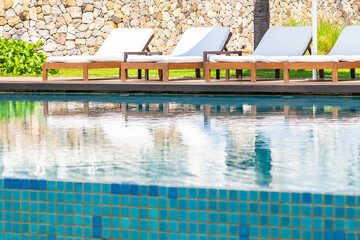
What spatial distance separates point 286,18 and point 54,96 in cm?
1479

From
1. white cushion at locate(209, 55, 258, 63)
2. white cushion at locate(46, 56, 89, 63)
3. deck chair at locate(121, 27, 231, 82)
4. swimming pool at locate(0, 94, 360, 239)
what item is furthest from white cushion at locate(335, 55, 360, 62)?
white cushion at locate(46, 56, 89, 63)

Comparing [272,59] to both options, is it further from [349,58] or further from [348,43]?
[348,43]

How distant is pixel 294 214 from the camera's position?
3.78m

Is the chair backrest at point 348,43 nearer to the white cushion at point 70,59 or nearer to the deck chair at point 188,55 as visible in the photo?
the deck chair at point 188,55

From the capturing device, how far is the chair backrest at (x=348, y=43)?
1312 centimetres

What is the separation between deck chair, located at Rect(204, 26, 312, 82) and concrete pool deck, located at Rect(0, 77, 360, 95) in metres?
0.27

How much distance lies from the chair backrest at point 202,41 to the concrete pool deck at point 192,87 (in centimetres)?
144

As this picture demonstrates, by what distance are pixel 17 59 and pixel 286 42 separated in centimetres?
591

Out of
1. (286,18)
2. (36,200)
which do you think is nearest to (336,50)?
(36,200)

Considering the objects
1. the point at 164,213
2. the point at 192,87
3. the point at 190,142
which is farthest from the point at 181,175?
the point at 192,87

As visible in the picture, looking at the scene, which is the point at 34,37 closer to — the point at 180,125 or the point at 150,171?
the point at 180,125

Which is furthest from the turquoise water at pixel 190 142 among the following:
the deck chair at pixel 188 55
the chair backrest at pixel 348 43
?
the chair backrest at pixel 348 43

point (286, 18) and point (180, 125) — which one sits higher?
point (286, 18)

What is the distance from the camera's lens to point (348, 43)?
1329 cm
